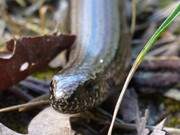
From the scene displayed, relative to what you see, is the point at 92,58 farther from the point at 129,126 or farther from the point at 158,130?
the point at 158,130

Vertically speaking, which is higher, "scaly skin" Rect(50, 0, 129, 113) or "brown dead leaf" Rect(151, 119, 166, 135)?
"scaly skin" Rect(50, 0, 129, 113)

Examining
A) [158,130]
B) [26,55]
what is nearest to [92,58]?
[26,55]

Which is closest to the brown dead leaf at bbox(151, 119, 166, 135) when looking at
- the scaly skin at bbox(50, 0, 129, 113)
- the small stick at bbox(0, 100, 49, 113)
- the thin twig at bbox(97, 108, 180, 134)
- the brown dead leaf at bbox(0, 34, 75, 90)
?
the thin twig at bbox(97, 108, 180, 134)

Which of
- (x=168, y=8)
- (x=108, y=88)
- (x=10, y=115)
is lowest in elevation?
(x=10, y=115)

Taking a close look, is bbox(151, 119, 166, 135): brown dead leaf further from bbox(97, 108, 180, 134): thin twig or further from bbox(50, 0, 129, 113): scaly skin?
bbox(50, 0, 129, 113): scaly skin

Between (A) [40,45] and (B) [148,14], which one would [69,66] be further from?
(B) [148,14]

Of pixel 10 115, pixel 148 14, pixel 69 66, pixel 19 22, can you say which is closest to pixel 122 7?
pixel 148 14

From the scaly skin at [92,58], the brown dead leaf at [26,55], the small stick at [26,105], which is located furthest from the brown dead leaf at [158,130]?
the brown dead leaf at [26,55]

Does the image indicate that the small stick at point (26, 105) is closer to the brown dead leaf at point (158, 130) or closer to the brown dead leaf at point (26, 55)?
the brown dead leaf at point (26, 55)
